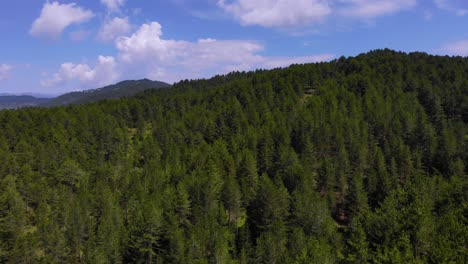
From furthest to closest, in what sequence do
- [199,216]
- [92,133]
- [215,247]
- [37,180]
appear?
[92,133] < [37,180] < [199,216] < [215,247]

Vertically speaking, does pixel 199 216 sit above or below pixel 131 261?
above

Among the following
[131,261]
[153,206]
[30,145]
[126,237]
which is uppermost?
[30,145]

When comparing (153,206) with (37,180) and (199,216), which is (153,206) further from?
(37,180)

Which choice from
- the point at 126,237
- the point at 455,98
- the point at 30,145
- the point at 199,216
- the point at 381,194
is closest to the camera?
the point at 126,237

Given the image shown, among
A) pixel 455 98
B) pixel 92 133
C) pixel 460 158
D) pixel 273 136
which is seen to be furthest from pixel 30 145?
pixel 455 98

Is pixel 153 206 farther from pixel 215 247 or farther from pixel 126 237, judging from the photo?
pixel 215 247

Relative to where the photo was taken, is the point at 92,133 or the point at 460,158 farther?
the point at 92,133

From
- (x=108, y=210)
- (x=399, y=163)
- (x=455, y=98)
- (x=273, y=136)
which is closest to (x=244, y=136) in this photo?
(x=273, y=136)
